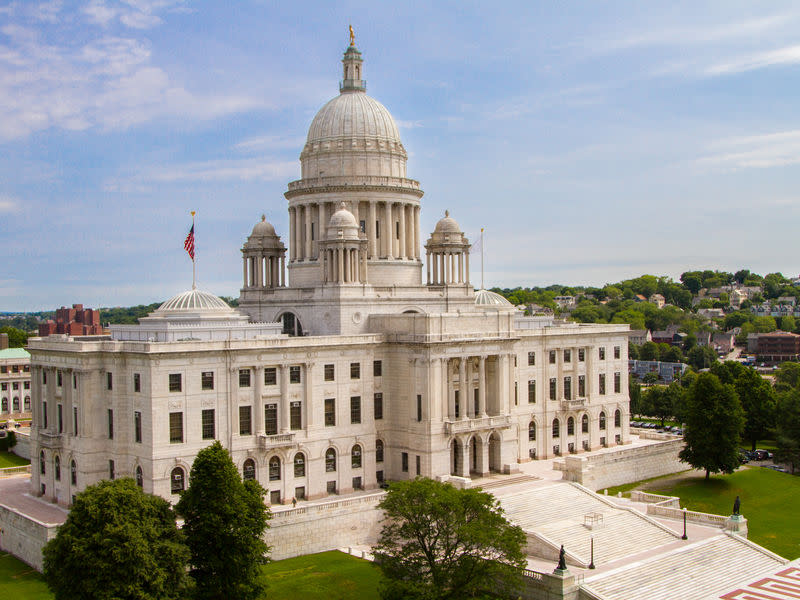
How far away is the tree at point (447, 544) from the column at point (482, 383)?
25.3 metres

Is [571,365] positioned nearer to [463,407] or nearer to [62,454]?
[463,407]

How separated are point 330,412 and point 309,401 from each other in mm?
2648

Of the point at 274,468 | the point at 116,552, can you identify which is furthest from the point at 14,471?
the point at 116,552

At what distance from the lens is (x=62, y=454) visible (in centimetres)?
6862

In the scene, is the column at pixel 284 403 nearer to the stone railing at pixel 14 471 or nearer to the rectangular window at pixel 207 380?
the rectangular window at pixel 207 380

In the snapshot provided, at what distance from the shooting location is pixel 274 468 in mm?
68750

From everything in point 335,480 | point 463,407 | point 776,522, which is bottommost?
point 776,522

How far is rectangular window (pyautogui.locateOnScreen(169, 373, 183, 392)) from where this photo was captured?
63.7 metres

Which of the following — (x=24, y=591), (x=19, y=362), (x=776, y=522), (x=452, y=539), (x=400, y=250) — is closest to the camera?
(x=452, y=539)

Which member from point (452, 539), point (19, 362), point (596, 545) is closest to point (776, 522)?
point (596, 545)

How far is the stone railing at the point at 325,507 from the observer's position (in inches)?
2419

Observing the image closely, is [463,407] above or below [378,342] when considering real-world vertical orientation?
below

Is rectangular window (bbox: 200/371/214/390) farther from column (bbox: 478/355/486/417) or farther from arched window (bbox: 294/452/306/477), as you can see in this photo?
column (bbox: 478/355/486/417)

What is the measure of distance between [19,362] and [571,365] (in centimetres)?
7841
